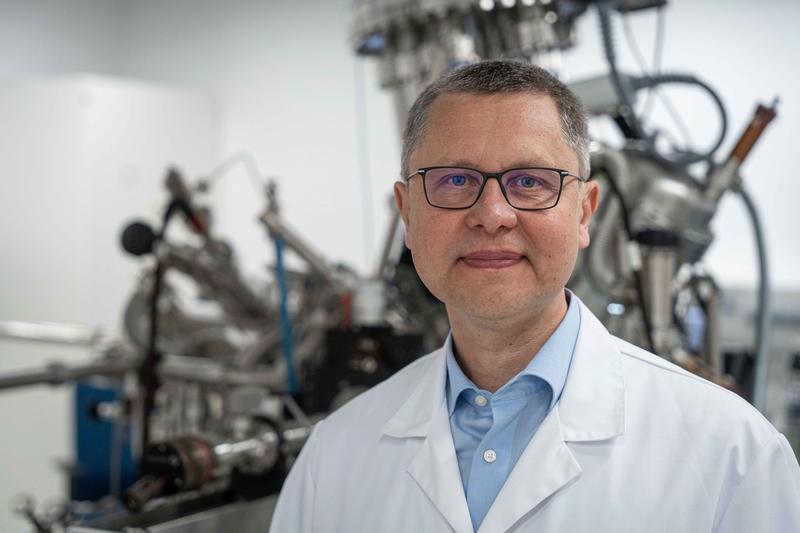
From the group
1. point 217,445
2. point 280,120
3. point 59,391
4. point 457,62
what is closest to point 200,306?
point 457,62

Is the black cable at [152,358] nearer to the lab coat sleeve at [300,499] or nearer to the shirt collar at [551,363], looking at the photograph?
the lab coat sleeve at [300,499]

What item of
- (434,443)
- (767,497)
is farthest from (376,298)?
(767,497)

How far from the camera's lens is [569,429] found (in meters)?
0.90

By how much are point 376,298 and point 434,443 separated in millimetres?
959

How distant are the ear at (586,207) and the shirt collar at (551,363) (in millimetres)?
84

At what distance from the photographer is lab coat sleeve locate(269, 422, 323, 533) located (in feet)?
3.40

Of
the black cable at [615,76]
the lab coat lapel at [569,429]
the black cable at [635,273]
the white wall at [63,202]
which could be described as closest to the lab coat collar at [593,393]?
the lab coat lapel at [569,429]

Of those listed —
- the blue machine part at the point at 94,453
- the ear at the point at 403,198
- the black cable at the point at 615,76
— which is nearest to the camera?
the ear at the point at 403,198

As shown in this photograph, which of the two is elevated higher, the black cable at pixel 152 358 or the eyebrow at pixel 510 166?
the eyebrow at pixel 510 166

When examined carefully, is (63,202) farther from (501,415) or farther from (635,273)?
(501,415)

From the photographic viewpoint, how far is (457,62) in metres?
1.93

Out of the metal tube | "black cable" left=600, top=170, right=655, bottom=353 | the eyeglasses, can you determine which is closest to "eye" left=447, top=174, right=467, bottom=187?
the eyeglasses

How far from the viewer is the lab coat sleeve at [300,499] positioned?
1.04 m

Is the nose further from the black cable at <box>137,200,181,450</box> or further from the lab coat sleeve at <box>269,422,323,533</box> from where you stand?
the black cable at <box>137,200,181,450</box>
